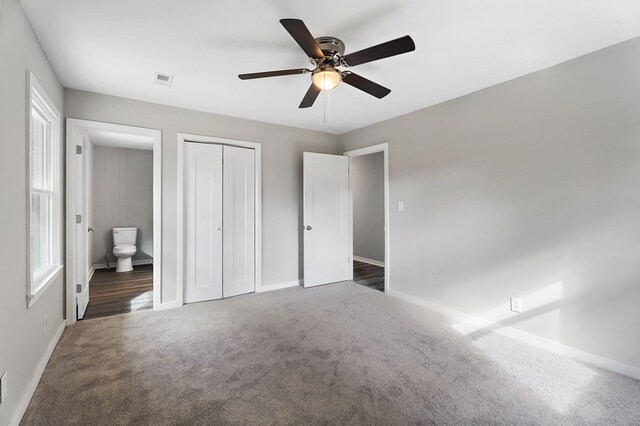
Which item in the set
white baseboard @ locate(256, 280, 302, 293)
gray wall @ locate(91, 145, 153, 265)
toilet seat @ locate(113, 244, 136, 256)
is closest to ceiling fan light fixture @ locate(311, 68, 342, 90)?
white baseboard @ locate(256, 280, 302, 293)

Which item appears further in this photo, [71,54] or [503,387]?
[71,54]

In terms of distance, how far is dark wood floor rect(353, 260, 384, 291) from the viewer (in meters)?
4.64

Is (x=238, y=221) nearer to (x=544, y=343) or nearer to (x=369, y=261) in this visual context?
(x=369, y=261)

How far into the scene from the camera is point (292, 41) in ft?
7.20

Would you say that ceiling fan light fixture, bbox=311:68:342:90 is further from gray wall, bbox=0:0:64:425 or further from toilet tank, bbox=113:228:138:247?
toilet tank, bbox=113:228:138:247

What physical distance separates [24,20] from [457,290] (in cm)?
427

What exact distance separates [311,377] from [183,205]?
2.57 meters

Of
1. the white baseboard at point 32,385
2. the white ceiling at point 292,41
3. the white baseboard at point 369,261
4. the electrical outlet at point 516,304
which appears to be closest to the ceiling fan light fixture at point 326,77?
the white ceiling at point 292,41

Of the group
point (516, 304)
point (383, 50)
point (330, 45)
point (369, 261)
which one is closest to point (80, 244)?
point (330, 45)

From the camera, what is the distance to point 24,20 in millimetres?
1883

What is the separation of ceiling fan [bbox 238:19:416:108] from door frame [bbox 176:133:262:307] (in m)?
1.86

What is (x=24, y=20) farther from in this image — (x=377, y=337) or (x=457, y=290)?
(x=457, y=290)

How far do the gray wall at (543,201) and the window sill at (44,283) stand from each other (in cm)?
363

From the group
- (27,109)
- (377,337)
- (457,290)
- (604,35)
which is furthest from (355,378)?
(604,35)
